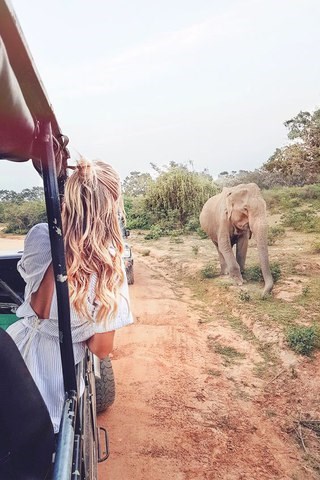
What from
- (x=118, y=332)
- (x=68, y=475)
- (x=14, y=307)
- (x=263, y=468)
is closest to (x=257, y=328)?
(x=118, y=332)

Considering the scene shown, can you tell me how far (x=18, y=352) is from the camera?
1.35m

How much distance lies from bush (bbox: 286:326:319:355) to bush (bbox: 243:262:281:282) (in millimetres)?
2667

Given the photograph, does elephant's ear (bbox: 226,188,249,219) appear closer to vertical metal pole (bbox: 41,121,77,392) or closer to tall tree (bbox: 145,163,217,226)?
vertical metal pole (bbox: 41,121,77,392)

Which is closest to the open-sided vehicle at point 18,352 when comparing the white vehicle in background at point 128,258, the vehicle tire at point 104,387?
the vehicle tire at point 104,387

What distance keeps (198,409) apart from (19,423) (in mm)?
2842

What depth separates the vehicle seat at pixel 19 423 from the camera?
128 centimetres

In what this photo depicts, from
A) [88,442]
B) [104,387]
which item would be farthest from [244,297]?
[88,442]

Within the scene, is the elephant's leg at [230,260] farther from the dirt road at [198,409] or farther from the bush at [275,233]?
the bush at [275,233]

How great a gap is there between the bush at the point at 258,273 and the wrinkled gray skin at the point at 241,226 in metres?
0.19

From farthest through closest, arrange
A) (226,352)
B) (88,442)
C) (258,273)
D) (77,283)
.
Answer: (258,273) → (226,352) → (88,442) → (77,283)

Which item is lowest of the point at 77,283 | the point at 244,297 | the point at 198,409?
the point at 198,409

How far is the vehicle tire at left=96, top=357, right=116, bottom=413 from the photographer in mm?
3551

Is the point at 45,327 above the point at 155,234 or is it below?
above

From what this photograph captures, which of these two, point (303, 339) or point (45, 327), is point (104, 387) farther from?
point (303, 339)
